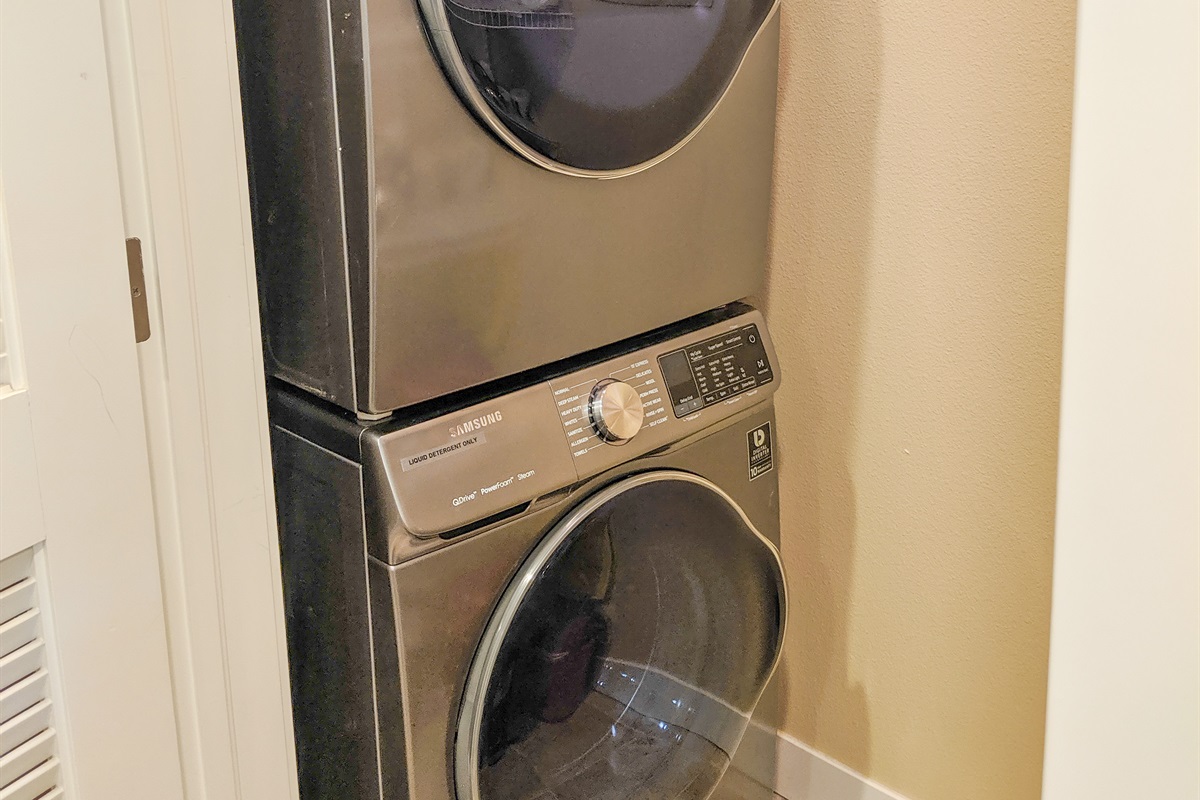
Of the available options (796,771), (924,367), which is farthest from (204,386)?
(796,771)

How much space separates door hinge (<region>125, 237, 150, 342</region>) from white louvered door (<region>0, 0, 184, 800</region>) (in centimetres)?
1

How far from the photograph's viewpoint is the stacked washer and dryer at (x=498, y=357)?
29.1 inches

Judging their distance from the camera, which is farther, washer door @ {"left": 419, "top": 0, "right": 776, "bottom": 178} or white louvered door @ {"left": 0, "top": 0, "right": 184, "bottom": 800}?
washer door @ {"left": 419, "top": 0, "right": 776, "bottom": 178}

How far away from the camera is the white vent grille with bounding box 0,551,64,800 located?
25.1 inches

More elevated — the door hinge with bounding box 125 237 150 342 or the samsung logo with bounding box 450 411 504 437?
the door hinge with bounding box 125 237 150 342

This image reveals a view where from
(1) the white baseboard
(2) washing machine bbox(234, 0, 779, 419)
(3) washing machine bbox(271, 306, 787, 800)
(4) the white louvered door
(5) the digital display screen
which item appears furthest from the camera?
(1) the white baseboard

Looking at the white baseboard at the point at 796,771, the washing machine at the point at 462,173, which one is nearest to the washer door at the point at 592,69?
the washing machine at the point at 462,173

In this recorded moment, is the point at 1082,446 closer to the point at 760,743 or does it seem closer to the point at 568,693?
the point at 568,693

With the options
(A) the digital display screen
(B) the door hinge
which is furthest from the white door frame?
(A) the digital display screen

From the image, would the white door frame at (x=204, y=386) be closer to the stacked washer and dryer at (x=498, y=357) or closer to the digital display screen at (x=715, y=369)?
the stacked washer and dryer at (x=498, y=357)

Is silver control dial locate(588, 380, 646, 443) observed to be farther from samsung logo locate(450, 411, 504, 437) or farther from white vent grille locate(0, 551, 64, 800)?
white vent grille locate(0, 551, 64, 800)

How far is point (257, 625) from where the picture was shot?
0.82m

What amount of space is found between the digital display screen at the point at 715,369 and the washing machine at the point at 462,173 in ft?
0.24

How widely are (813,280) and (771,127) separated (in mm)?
230
